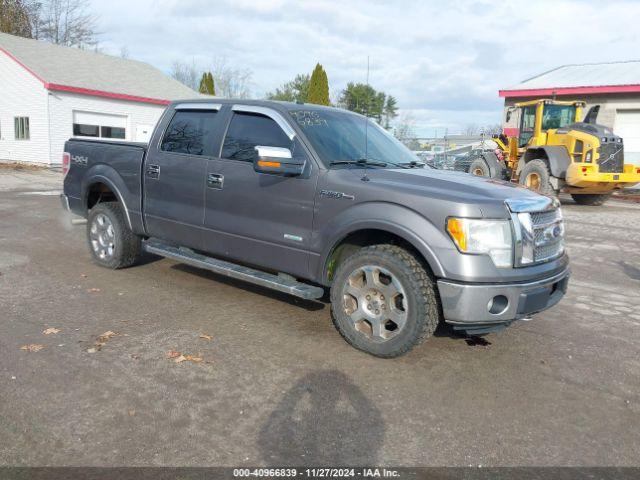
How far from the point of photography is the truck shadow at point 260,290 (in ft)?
17.7

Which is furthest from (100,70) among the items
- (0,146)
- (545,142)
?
(545,142)

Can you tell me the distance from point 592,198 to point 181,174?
14487 mm

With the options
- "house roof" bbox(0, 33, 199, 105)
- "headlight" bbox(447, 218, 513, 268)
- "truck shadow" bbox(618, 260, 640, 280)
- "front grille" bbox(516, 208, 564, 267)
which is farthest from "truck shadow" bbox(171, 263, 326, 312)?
"house roof" bbox(0, 33, 199, 105)

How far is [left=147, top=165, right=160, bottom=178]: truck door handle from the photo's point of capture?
18.4 feet

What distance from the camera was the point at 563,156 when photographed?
14.3 m

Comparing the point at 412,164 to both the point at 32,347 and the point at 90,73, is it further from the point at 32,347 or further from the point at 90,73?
the point at 90,73

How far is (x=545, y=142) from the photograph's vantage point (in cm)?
1522

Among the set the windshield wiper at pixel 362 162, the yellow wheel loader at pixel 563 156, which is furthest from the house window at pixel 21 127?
the windshield wiper at pixel 362 162

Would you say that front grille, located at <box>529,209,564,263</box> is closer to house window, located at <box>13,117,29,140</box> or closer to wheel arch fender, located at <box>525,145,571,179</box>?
wheel arch fender, located at <box>525,145,571,179</box>

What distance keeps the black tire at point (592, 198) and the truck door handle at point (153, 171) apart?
14.1m

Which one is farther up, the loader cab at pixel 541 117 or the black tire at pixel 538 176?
the loader cab at pixel 541 117

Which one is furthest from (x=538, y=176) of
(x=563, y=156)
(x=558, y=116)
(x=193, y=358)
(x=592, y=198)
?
(x=193, y=358)

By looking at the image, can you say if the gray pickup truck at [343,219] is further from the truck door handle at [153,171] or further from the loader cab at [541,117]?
the loader cab at [541,117]

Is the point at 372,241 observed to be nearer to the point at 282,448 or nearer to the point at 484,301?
the point at 484,301
